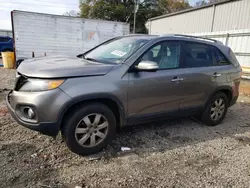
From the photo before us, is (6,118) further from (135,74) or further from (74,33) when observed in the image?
(74,33)

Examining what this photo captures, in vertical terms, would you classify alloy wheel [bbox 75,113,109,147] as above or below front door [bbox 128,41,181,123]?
below

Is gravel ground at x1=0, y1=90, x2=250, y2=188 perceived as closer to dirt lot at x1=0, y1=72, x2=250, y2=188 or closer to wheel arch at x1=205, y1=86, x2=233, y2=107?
dirt lot at x1=0, y1=72, x2=250, y2=188

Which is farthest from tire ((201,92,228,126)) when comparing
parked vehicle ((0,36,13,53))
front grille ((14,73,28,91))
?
parked vehicle ((0,36,13,53))

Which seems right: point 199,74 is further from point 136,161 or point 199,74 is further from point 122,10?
point 122,10

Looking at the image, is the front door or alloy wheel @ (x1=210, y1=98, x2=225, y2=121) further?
alloy wheel @ (x1=210, y1=98, x2=225, y2=121)

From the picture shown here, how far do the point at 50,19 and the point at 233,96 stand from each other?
32.9 ft

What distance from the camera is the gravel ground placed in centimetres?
250

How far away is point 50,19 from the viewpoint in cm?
1112

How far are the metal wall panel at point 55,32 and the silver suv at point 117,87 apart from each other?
331 inches

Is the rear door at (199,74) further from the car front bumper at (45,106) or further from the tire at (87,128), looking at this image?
the car front bumper at (45,106)

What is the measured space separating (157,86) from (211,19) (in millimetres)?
13459

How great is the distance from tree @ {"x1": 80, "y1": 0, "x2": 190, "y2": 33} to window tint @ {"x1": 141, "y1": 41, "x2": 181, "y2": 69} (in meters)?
32.0

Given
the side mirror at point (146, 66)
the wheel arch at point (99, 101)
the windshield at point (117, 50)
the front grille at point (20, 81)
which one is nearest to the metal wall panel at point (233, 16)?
the windshield at point (117, 50)

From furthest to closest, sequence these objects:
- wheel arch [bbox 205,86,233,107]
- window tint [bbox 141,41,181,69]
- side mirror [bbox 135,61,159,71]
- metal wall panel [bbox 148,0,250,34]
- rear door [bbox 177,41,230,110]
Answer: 1. metal wall panel [bbox 148,0,250,34]
2. wheel arch [bbox 205,86,233,107]
3. rear door [bbox 177,41,230,110]
4. window tint [bbox 141,41,181,69]
5. side mirror [bbox 135,61,159,71]
